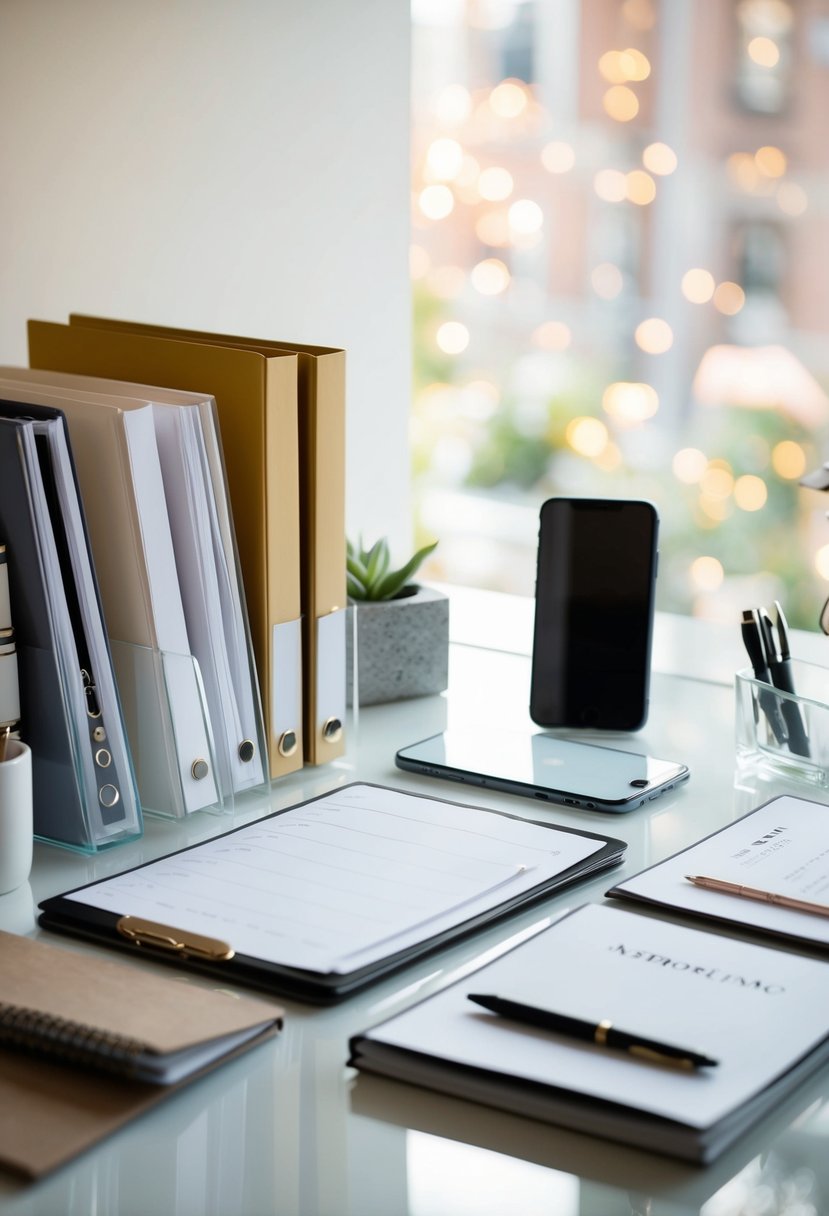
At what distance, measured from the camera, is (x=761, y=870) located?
79 centimetres

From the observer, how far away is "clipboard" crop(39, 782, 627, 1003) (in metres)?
0.68

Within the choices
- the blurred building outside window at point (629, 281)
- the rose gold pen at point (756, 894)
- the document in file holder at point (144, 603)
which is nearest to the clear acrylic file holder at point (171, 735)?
the document in file holder at point (144, 603)

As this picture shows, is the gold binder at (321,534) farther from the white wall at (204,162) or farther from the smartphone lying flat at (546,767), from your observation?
the white wall at (204,162)

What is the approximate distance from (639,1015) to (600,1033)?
0.03m

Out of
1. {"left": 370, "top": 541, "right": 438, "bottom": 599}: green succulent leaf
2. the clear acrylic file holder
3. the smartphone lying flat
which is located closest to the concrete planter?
{"left": 370, "top": 541, "right": 438, "bottom": 599}: green succulent leaf

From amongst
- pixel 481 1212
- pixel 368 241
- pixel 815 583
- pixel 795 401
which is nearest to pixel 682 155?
pixel 795 401

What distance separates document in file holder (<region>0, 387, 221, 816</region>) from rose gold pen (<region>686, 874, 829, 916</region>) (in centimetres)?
33

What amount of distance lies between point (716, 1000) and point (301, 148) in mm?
1009

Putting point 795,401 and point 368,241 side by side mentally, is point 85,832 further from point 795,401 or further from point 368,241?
point 795,401

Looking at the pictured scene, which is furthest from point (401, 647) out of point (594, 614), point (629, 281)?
point (629, 281)

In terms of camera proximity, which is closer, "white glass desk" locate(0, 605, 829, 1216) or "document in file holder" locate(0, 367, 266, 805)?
"white glass desk" locate(0, 605, 829, 1216)

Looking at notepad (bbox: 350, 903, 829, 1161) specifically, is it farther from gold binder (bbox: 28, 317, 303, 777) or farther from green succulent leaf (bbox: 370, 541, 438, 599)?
green succulent leaf (bbox: 370, 541, 438, 599)

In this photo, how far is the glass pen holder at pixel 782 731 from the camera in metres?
0.96

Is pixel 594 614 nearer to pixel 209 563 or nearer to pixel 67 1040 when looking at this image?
pixel 209 563
